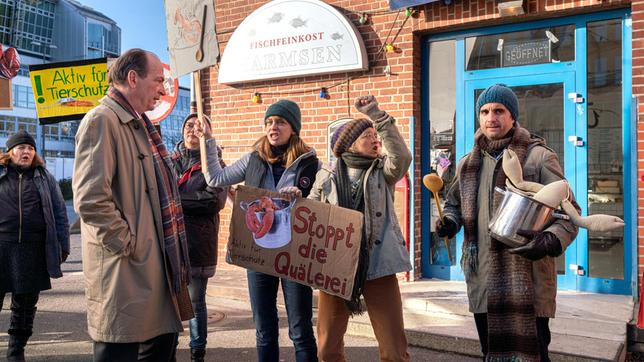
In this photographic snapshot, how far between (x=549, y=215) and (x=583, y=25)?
3877 mm

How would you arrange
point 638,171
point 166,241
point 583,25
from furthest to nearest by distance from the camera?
point 583,25, point 638,171, point 166,241

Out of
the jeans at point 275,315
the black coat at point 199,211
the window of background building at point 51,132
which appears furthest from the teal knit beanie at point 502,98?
the window of background building at point 51,132

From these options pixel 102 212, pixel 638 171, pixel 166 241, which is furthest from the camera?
pixel 638 171

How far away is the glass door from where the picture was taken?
5594 mm

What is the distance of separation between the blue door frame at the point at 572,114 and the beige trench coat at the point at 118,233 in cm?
433

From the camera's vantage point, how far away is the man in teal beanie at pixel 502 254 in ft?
8.73

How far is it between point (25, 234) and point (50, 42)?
197 feet

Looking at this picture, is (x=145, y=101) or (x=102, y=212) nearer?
(x=102, y=212)

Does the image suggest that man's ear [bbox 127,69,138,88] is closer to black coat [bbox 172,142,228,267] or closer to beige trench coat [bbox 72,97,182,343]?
beige trench coat [bbox 72,97,182,343]

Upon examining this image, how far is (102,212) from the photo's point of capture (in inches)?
93.7

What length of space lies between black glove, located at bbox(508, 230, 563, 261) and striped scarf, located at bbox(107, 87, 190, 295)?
1620 mm

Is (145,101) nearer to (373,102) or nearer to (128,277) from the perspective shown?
(128,277)

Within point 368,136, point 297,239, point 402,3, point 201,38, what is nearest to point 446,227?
point 368,136

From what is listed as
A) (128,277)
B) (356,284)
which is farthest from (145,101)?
(356,284)
